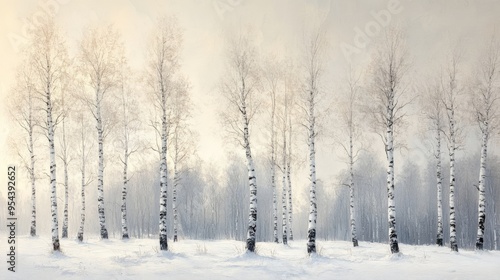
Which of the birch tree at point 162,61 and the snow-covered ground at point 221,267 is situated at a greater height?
the birch tree at point 162,61

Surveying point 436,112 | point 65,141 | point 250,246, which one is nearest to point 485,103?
point 436,112

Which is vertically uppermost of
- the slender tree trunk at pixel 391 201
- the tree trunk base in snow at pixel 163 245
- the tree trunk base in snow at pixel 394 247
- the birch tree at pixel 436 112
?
the birch tree at pixel 436 112

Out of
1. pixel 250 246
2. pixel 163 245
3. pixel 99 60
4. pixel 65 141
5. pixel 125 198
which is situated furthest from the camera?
pixel 65 141

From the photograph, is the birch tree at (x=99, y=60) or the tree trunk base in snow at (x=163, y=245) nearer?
the tree trunk base in snow at (x=163, y=245)

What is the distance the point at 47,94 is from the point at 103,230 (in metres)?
10.2

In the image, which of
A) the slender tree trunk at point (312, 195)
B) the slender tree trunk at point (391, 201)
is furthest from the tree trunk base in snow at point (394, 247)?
the slender tree trunk at point (312, 195)

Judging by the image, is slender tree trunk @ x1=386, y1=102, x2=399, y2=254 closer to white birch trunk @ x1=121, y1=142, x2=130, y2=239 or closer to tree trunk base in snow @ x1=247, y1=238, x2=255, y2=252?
tree trunk base in snow @ x1=247, y1=238, x2=255, y2=252

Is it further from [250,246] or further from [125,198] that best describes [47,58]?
[250,246]

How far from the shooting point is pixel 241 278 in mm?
12023

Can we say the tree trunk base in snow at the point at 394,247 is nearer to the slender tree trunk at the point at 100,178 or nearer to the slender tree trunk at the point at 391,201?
the slender tree trunk at the point at 391,201

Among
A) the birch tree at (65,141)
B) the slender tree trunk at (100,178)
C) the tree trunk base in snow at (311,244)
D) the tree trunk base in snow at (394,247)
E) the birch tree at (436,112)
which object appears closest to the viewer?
the tree trunk base in snow at (311,244)

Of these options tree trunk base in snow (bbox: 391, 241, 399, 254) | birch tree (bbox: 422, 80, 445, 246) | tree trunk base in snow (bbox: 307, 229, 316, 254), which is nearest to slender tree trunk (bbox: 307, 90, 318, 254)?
tree trunk base in snow (bbox: 307, 229, 316, 254)

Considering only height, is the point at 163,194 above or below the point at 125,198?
above

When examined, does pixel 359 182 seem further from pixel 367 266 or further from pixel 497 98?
pixel 367 266
